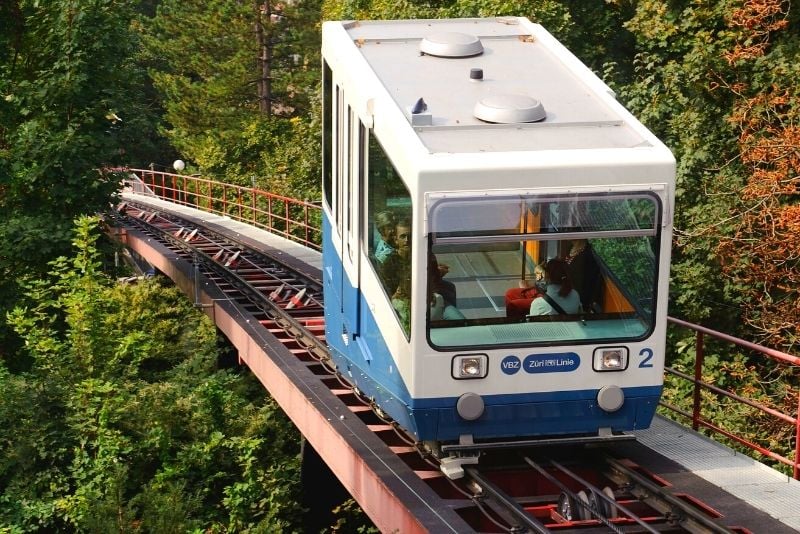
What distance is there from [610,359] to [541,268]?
32.7 inches

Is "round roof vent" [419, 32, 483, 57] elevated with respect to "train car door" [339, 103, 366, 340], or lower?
elevated

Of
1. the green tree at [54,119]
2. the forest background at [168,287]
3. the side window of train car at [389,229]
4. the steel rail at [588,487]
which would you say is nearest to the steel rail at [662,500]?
the steel rail at [588,487]

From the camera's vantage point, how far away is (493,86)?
952 cm

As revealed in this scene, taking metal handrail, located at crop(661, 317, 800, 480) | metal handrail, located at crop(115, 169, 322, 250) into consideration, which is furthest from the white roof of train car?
metal handrail, located at crop(115, 169, 322, 250)

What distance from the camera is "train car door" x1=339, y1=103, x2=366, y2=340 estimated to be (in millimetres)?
9797

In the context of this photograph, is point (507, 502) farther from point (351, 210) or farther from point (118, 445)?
point (118, 445)

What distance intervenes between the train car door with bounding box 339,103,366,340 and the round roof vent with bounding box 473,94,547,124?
1.18m

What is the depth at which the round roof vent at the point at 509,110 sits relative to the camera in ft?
29.0

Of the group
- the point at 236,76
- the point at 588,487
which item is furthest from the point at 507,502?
the point at 236,76

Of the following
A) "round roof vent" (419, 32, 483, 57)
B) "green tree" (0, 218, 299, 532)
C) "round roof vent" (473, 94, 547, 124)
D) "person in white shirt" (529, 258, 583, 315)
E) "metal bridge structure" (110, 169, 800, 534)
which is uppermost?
"round roof vent" (419, 32, 483, 57)

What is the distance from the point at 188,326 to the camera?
2523 centimetres

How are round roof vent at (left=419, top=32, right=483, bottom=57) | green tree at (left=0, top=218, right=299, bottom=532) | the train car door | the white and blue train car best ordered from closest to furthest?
1. the white and blue train car
2. the train car door
3. round roof vent at (left=419, top=32, right=483, bottom=57)
4. green tree at (left=0, top=218, right=299, bottom=532)

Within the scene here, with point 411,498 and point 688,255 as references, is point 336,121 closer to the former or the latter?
point 411,498

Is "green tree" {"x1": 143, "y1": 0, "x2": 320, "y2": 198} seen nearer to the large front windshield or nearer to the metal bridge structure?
the metal bridge structure
